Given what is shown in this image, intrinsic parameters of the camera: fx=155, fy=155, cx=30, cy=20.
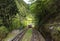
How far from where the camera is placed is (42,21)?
13180 millimetres

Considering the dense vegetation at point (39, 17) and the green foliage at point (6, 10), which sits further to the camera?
the green foliage at point (6, 10)

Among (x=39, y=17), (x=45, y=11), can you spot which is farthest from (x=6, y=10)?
(x=45, y=11)

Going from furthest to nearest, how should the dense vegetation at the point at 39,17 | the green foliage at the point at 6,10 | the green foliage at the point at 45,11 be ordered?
the green foliage at the point at 6,10 → the green foliage at the point at 45,11 → the dense vegetation at the point at 39,17

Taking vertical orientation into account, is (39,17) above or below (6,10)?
below

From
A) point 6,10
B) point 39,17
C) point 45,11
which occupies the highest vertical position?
point 6,10

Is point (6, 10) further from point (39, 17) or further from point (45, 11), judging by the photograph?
point (45, 11)

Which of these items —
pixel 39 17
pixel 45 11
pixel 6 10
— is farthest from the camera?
pixel 6 10

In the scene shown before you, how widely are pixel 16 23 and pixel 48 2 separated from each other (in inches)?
174

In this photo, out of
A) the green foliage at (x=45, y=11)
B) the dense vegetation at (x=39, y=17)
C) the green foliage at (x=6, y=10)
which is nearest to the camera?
the dense vegetation at (x=39, y=17)

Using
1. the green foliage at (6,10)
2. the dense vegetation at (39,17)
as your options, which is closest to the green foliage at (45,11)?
the dense vegetation at (39,17)

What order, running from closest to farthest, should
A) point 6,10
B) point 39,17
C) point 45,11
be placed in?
point 45,11 < point 39,17 < point 6,10

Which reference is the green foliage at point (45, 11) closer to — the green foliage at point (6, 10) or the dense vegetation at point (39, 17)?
the dense vegetation at point (39, 17)

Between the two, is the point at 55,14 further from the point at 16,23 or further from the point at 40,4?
the point at 16,23

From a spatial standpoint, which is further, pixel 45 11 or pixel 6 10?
pixel 6 10
